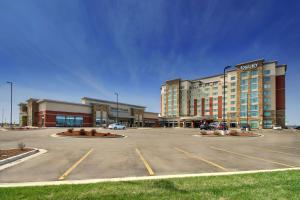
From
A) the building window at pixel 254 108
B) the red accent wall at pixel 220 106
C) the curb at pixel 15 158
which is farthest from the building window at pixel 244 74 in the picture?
the curb at pixel 15 158

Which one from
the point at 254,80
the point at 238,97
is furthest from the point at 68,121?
the point at 254,80

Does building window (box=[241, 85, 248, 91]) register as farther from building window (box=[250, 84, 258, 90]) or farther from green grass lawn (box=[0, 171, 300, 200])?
green grass lawn (box=[0, 171, 300, 200])

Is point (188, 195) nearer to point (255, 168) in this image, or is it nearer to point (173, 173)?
point (173, 173)

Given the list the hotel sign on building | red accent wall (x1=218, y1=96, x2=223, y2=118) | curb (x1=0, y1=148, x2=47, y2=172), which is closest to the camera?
curb (x1=0, y1=148, x2=47, y2=172)

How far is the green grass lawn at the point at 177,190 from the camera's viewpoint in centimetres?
491

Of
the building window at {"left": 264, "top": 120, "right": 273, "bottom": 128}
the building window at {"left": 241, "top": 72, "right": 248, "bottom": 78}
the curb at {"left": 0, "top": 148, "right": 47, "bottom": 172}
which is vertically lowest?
the building window at {"left": 264, "top": 120, "right": 273, "bottom": 128}

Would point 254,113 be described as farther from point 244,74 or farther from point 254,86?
point 244,74

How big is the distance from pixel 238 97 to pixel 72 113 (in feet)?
226

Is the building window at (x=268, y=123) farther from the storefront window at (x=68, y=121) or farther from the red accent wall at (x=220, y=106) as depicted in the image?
the storefront window at (x=68, y=121)

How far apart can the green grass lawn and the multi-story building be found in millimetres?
60760

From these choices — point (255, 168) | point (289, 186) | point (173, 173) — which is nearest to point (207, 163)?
point (255, 168)

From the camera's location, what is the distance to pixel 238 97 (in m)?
86.5

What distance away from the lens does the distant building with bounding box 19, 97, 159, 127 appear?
67438 mm

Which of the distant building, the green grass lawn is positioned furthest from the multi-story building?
the green grass lawn
